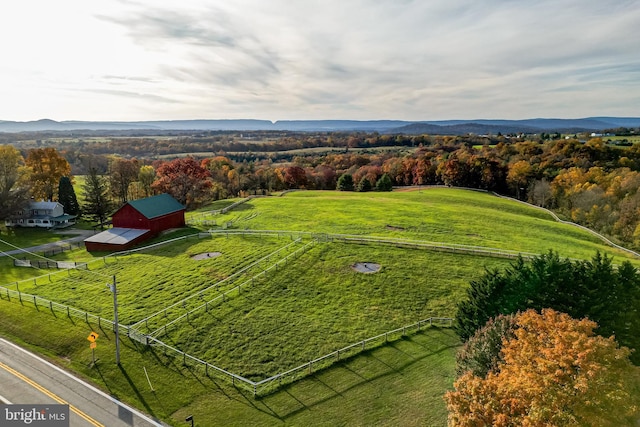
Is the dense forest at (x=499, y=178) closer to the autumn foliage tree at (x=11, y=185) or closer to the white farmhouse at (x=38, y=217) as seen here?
the autumn foliage tree at (x=11, y=185)

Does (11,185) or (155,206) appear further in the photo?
(11,185)

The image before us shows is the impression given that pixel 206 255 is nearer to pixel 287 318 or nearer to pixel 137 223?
pixel 137 223

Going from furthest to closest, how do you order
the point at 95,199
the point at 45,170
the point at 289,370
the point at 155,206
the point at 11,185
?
1. the point at 45,170
2. the point at 95,199
3. the point at 11,185
4. the point at 155,206
5. the point at 289,370

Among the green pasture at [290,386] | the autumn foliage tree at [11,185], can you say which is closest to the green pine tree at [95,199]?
the autumn foliage tree at [11,185]

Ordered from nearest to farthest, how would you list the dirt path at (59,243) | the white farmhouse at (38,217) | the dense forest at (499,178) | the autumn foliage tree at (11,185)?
the dirt path at (59,243) < the autumn foliage tree at (11,185) < the white farmhouse at (38,217) < the dense forest at (499,178)

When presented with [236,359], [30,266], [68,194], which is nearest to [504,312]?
[236,359]

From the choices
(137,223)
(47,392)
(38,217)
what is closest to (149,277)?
(47,392)
